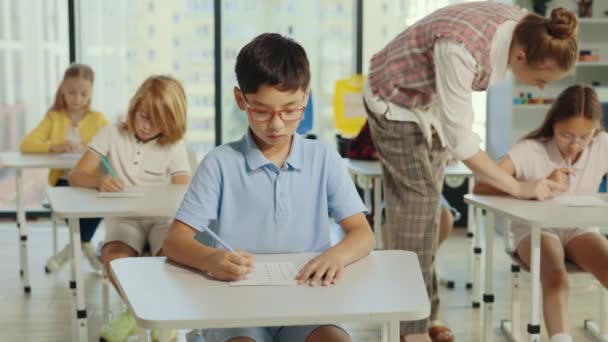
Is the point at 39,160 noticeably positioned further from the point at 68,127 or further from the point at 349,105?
the point at 349,105

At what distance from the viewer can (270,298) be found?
5.01ft

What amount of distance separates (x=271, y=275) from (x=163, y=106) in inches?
60.2

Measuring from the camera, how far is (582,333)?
3320mm

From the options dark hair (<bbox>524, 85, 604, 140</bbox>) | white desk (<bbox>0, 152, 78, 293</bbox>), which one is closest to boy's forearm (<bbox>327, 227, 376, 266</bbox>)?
dark hair (<bbox>524, 85, 604, 140</bbox>)

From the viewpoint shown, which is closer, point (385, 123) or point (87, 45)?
point (385, 123)

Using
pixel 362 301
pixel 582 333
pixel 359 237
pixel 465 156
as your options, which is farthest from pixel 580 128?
pixel 362 301

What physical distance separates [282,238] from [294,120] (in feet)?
0.91

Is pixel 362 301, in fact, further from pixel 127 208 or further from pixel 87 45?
pixel 87 45

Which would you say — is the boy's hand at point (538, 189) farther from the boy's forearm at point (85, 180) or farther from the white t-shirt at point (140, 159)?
the boy's forearm at point (85, 180)

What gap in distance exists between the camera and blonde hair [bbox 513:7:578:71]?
242 centimetres

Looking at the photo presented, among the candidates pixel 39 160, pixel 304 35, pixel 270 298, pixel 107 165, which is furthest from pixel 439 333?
pixel 304 35

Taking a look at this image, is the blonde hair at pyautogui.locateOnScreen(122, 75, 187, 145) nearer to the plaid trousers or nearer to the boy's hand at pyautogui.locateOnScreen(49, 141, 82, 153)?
the plaid trousers

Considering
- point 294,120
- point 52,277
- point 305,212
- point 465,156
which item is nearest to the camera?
point 294,120

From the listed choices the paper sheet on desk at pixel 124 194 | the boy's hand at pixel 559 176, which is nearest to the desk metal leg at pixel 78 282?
the paper sheet on desk at pixel 124 194
